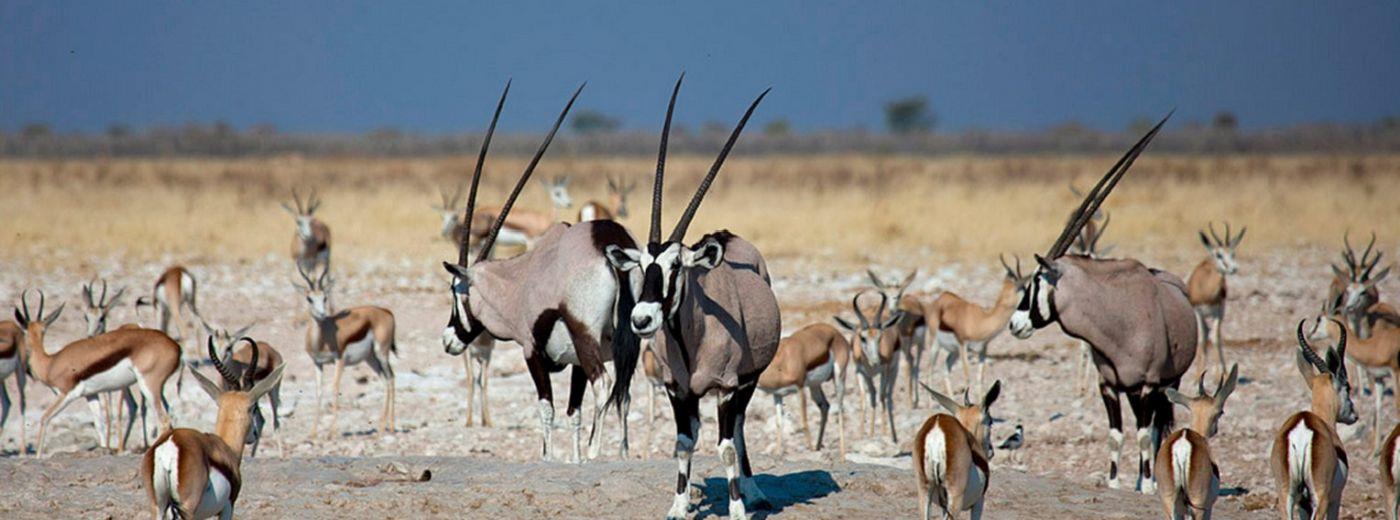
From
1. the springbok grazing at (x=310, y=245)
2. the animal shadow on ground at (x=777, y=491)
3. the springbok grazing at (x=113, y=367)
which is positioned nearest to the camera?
the animal shadow on ground at (x=777, y=491)

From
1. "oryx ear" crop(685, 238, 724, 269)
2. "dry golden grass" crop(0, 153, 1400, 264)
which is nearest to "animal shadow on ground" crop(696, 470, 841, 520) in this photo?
"oryx ear" crop(685, 238, 724, 269)

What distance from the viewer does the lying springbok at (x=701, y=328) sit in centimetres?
798

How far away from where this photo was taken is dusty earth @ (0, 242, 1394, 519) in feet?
29.3

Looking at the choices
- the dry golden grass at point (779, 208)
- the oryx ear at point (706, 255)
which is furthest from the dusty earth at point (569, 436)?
the dry golden grass at point (779, 208)

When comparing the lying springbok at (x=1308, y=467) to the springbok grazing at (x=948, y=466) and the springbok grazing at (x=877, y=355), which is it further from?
the springbok grazing at (x=877, y=355)

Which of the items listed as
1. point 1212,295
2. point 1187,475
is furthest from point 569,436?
point 1212,295

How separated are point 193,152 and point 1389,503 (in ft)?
237

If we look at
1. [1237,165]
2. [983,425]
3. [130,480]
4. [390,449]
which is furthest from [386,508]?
[1237,165]

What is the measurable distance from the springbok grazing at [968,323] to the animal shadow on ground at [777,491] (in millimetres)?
5232

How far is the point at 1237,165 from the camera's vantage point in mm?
49344

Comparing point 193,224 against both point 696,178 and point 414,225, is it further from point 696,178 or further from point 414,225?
point 696,178

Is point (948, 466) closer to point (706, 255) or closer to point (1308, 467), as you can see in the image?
point (706, 255)

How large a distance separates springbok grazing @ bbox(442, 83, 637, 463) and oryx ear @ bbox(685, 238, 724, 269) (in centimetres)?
129

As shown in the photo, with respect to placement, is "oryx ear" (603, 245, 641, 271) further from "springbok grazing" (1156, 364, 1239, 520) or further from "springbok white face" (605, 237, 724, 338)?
"springbok grazing" (1156, 364, 1239, 520)
